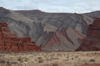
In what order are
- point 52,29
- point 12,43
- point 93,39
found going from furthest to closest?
point 52,29, point 93,39, point 12,43

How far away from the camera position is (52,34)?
356 ft

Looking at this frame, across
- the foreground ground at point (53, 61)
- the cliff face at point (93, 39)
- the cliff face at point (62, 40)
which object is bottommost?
the cliff face at point (62, 40)

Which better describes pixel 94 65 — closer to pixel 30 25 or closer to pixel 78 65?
pixel 78 65

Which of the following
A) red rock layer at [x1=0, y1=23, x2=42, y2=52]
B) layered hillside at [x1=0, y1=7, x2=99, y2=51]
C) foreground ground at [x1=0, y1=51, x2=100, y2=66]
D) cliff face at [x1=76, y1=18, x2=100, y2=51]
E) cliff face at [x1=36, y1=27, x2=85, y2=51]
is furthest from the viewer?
layered hillside at [x1=0, y1=7, x2=99, y2=51]

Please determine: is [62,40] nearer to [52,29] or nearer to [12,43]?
[52,29]

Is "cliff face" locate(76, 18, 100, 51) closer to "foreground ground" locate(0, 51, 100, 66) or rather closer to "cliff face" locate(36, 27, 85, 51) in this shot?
"cliff face" locate(36, 27, 85, 51)

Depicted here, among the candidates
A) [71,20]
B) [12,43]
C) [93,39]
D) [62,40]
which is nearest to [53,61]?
[12,43]

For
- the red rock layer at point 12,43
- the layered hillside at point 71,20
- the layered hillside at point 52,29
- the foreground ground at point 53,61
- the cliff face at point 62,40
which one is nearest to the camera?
the foreground ground at point 53,61

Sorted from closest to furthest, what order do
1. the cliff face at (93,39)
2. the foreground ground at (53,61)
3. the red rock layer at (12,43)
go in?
the foreground ground at (53,61) → the red rock layer at (12,43) → the cliff face at (93,39)

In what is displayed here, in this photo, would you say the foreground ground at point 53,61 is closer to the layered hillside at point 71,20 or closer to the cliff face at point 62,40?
the cliff face at point 62,40

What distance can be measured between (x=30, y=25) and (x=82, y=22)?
1706 inches

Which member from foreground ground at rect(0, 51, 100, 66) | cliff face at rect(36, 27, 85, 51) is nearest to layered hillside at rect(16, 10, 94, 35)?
cliff face at rect(36, 27, 85, 51)

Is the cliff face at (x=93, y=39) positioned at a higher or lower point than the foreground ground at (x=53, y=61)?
lower

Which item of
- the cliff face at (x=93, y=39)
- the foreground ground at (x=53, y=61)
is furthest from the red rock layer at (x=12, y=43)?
the foreground ground at (x=53, y=61)
